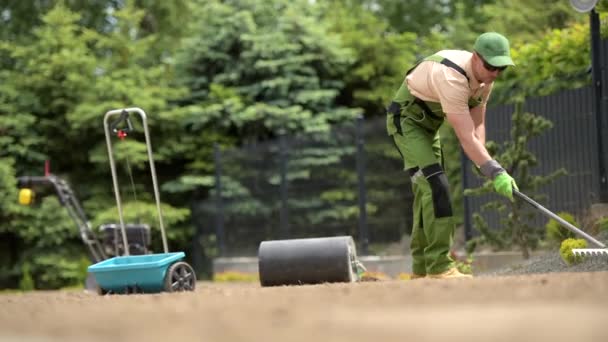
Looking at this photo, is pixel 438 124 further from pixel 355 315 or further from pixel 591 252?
pixel 355 315

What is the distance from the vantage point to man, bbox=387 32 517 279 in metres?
7.48

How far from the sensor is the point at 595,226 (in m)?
9.21

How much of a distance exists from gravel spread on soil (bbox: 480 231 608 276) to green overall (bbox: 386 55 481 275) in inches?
33.3

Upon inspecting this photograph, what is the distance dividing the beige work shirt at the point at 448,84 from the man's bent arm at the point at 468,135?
5 centimetres

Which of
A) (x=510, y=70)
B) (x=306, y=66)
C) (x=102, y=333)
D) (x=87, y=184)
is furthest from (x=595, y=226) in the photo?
(x=87, y=184)

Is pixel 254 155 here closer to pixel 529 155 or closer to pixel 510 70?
pixel 510 70

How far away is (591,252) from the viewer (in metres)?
7.33

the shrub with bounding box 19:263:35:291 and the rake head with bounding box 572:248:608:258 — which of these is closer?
the rake head with bounding box 572:248:608:258

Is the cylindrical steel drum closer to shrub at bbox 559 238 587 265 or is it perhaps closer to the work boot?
the work boot

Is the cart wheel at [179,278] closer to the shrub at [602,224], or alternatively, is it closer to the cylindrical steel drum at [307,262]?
the cylindrical steel drum at [307,262]

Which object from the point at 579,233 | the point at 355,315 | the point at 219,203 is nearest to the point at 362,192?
the point at 219,203

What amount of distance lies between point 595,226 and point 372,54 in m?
9.11

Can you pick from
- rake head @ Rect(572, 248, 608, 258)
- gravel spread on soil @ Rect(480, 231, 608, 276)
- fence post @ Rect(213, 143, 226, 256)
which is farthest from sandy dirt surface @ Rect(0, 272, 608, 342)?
fence post @ Rect(213, 143, 226, 256)

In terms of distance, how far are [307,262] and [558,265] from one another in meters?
1.88
